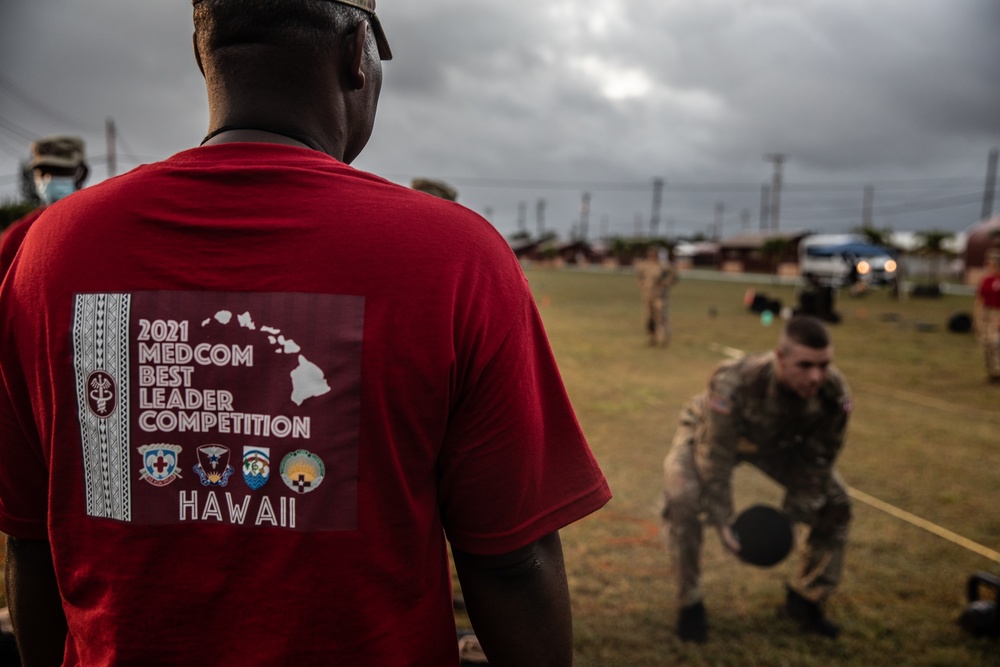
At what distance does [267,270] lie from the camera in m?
0.94

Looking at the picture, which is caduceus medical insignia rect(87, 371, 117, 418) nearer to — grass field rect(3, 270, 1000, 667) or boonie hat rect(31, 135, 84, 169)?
grass field rect(3, 270, 1000, 667)

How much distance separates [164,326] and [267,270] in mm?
175

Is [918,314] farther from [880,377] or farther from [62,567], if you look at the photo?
[62,567]

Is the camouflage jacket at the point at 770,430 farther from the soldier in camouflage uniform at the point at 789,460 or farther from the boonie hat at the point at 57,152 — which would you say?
the boonie hat at the point at 57,152

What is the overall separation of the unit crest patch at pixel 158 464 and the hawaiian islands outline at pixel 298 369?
0.71 feet

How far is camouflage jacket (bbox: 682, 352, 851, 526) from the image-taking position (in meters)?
3.90

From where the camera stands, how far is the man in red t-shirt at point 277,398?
3.10ft

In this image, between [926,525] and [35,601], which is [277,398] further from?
[926,525]

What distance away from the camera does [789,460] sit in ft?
13.6

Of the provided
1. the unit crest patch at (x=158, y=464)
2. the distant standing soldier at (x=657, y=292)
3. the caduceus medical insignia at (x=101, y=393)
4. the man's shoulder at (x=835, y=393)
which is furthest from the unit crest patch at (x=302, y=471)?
the distant standing soldier at (x=657, y=292)

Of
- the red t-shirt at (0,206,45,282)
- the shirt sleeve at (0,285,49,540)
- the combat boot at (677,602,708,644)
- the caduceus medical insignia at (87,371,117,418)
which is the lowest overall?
the combat boot at (677,602,708,644)

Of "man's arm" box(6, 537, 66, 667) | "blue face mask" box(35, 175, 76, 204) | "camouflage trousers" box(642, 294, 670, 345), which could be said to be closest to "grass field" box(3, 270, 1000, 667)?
"camouflage trousers" box(642, 294, 670, 345)

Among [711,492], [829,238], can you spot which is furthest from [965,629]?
[829,238]

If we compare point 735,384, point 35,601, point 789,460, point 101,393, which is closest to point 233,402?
point 101,393
